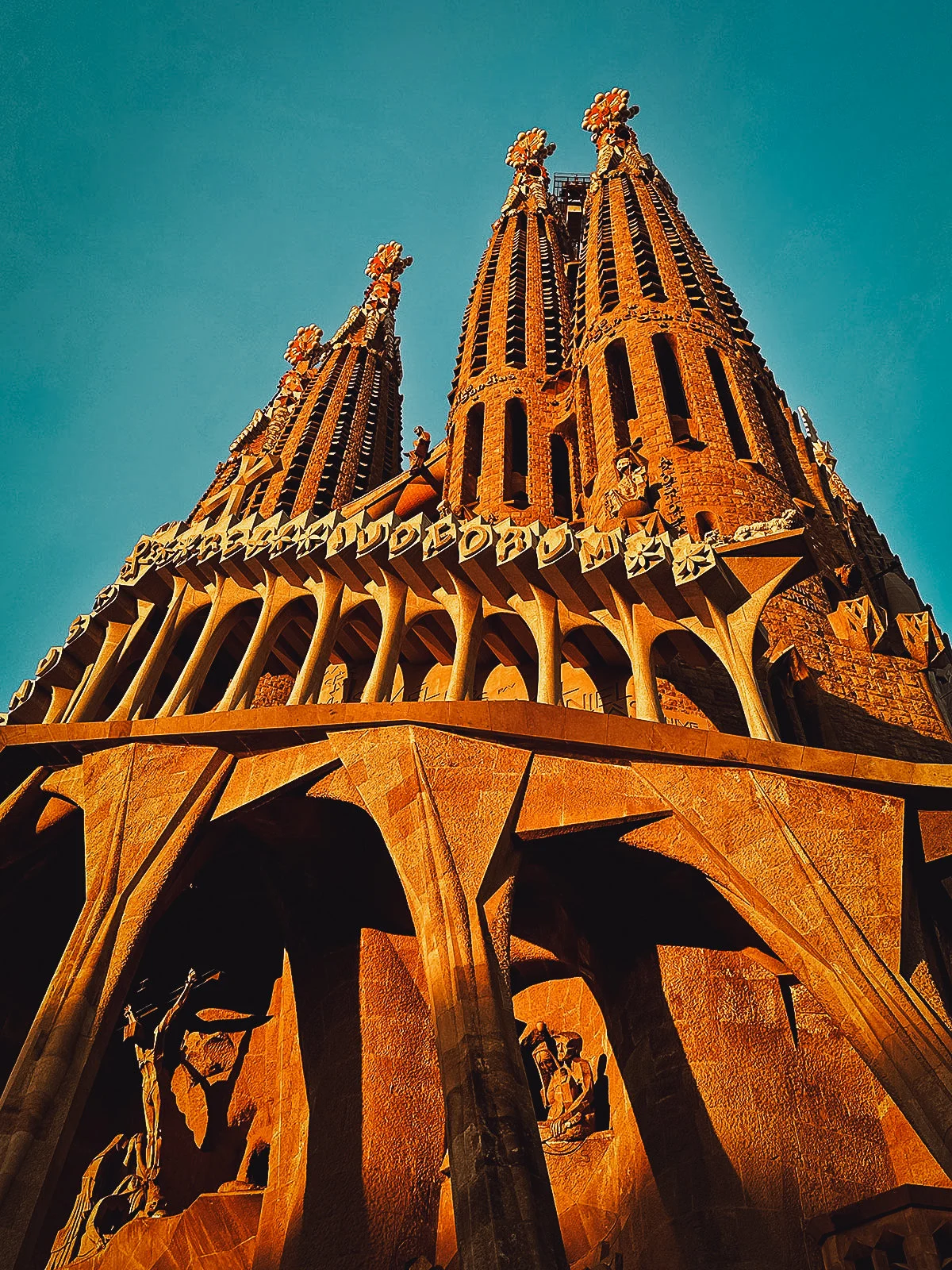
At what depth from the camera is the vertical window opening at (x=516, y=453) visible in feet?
69.6

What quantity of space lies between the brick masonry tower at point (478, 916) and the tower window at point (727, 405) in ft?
11.3

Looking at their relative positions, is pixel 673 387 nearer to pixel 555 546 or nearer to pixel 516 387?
pixel 516 387

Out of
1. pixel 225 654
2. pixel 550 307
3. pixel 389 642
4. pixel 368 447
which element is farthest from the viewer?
pixel 368 447

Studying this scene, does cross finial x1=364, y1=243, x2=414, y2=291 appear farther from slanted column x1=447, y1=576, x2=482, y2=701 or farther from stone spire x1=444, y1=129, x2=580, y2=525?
slanted column x1=447, y1=576, x2=482, y2=701

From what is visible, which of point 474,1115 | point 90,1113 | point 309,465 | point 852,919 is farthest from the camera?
point 309,465

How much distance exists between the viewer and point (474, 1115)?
6430mm

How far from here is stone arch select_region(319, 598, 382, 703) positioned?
13703mm

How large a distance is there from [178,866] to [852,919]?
179 inches

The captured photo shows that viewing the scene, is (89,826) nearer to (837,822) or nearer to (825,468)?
(837,822)

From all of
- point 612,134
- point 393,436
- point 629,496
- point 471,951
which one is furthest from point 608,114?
point 471,951

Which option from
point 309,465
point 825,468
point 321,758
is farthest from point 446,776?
point 309,465

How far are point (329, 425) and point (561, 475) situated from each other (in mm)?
9437

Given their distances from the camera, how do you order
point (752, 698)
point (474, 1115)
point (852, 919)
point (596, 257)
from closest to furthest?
point (474, 1115), point (852, 919), point (752, 698), point (596, 257)

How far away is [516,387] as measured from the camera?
24812 mm
